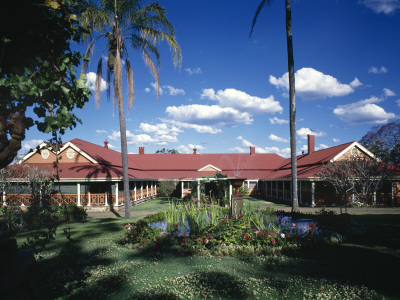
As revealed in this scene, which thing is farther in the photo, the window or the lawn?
the window

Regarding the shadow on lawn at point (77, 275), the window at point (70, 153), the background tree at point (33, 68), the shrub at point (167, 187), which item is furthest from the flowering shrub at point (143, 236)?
the shrub at point (167, 187)

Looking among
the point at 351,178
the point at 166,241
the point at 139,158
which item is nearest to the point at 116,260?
the point at 166,241

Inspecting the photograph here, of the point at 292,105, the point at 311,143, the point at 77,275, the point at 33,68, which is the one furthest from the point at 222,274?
the point at 311,143

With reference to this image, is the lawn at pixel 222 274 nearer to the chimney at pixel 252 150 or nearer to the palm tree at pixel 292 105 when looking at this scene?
the palm tree at pixel 292 105

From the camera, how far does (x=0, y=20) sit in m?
2.00

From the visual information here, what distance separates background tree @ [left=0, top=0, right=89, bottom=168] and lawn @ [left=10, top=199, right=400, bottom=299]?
2.13 m

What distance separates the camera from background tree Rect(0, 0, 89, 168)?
209 centimetres

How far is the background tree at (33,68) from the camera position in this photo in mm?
2090

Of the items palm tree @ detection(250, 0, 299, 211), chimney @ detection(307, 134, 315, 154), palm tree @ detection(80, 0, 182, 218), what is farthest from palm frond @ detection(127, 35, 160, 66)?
chimney @ detection(307, 134, 315, 154)

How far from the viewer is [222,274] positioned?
17.9ft

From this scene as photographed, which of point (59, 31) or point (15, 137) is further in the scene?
point (59, 31)

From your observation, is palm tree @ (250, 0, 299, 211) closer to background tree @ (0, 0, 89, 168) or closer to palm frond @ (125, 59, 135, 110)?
palm frond @ (125, 59, 135, 110)

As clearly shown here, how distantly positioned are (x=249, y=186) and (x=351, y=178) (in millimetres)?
15217

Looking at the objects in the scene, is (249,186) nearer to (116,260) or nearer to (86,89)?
(116,260)
